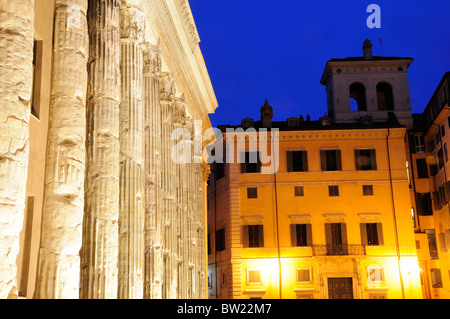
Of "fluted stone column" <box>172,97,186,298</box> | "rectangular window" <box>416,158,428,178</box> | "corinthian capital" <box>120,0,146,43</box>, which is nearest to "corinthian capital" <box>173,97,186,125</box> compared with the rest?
"fluted stone column" <box>172,97,186,298</box>

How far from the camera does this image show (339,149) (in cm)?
3250

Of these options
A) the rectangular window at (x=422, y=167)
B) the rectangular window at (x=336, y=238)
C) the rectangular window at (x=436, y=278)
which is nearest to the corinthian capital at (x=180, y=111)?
the rectangular window at (x=336, y=238)

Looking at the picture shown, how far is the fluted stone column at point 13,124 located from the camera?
7250 mm

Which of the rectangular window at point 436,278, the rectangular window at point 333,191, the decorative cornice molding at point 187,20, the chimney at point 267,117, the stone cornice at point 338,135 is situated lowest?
the rectangular window at point 436,278

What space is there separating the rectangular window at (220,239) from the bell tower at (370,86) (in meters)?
10.9

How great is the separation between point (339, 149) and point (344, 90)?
6886mm

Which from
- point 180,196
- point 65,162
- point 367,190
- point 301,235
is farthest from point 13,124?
point 367,190

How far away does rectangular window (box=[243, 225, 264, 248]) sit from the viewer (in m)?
31.1

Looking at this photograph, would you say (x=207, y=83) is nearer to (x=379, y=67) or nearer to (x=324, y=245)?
(x=324, y=245)

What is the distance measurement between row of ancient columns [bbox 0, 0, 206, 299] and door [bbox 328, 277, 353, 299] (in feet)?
51.7

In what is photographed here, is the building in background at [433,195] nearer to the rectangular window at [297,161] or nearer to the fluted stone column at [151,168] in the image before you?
the rectangular window at [297,161]

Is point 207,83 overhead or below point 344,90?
below

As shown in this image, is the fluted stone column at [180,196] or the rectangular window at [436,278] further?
the rectangular window at [436,278]
